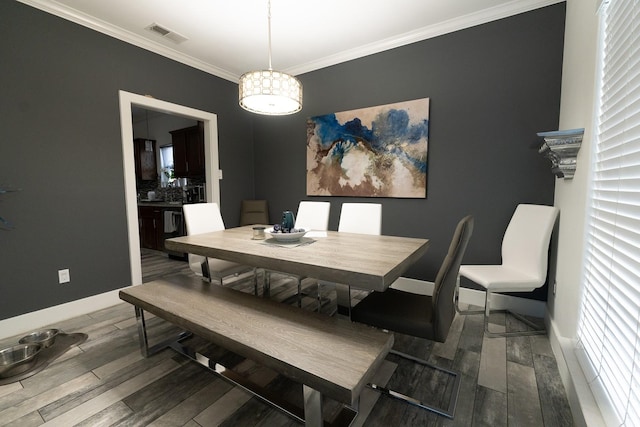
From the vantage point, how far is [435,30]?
2.67 m

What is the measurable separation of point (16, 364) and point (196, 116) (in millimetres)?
2812

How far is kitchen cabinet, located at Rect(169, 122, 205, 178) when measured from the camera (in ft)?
14.0

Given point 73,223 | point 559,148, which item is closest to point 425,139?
point 559,148

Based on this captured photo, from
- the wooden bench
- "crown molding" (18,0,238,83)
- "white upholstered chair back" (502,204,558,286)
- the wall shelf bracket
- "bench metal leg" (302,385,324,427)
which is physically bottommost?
"bench metal leg" (302,385,324,427)

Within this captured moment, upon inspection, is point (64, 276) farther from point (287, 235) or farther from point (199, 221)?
point (287, 235)

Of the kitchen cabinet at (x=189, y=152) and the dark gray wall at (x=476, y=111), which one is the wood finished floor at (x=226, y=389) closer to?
the dark gray wall at (x=476, y=111)

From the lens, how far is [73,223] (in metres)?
2.49

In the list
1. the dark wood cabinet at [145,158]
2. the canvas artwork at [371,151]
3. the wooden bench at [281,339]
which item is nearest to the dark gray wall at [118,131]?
the canvas artwork at [371,151]

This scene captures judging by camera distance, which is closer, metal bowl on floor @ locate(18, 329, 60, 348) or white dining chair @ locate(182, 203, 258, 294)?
metal bowl on floor @ locate(18, 329, 60, 348)

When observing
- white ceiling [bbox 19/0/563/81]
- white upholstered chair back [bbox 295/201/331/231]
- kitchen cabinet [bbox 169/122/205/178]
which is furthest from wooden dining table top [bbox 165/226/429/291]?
kitchen cabinet [bbox 169/122/205/178]

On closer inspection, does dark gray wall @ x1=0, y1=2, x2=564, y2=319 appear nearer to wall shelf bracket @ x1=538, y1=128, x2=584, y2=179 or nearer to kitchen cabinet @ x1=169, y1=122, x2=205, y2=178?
wall shelf bracket @ x1=538, y1=128, x2=584, y2=179

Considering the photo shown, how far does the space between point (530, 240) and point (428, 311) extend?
4.48ft

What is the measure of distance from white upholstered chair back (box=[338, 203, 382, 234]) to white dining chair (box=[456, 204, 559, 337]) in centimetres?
83

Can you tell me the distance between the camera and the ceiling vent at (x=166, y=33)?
2643mm
